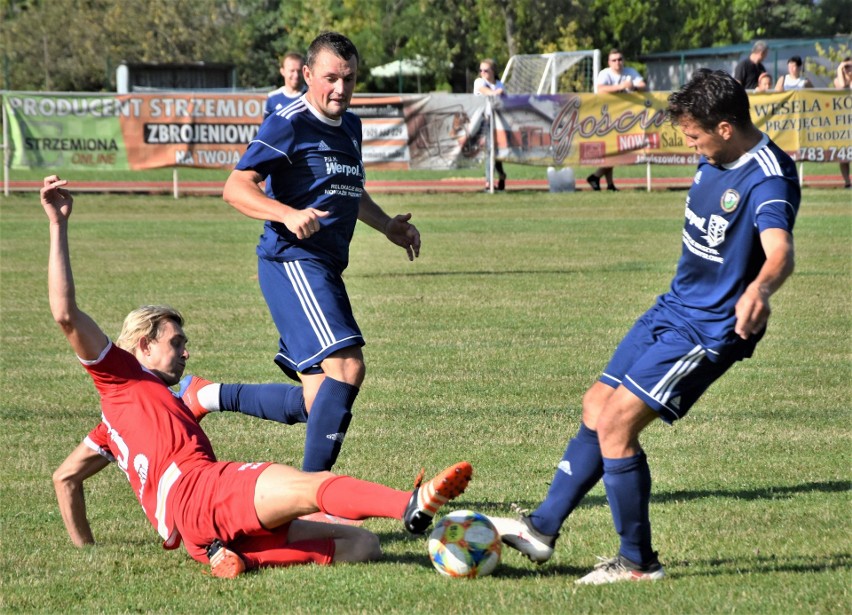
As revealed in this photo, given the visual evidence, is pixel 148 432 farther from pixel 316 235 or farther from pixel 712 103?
pixel 712 103

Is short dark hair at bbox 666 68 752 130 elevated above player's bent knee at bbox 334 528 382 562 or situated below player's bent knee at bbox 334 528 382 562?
above

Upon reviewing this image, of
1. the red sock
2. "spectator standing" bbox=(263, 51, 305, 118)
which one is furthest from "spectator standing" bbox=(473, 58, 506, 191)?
the red sock

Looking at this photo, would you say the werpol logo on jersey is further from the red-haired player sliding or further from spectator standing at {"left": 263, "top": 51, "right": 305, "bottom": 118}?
spectator standing at {"left": 263, "top": 51, "right": 305, "bottom": 118}

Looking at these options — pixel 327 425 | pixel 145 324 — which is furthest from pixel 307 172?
pixel 327 425

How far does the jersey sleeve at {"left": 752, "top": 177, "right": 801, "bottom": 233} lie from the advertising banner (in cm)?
1687

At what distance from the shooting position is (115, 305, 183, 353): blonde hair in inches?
193

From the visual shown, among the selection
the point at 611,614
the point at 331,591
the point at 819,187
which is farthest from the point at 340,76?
the point at 819,187

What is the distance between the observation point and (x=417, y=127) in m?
20.8

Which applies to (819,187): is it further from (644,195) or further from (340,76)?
(340,76)

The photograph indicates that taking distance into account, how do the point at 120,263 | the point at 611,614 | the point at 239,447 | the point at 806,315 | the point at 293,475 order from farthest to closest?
the point at 120,263
the point at 806,315
the point at 239,447
the point at 293,475
the point at 611,614

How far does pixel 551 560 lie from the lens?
186 inches

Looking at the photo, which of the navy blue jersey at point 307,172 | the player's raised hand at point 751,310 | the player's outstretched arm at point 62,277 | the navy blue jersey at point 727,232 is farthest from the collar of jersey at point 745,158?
the player's outstretched arm at point 62,277

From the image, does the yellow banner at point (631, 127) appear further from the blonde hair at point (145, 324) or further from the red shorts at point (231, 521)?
the red shorts at point (231, 521)

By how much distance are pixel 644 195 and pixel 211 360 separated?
13.9 metres
